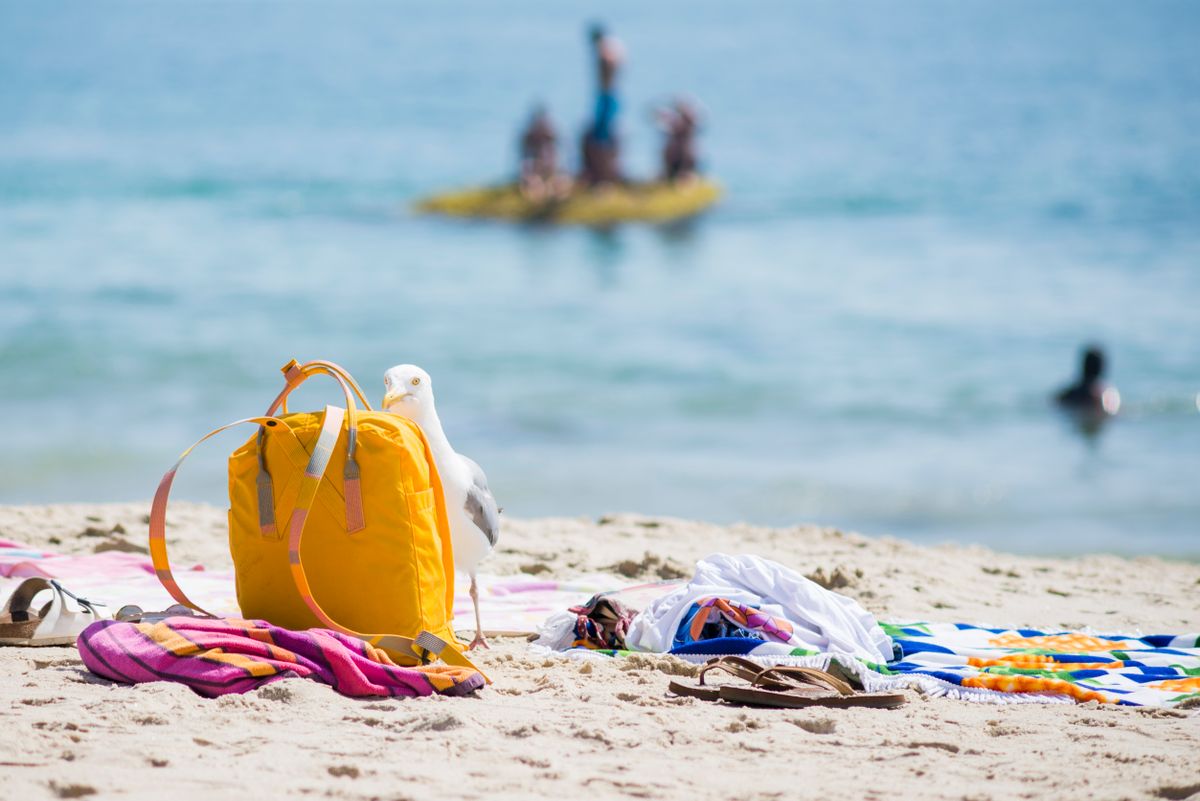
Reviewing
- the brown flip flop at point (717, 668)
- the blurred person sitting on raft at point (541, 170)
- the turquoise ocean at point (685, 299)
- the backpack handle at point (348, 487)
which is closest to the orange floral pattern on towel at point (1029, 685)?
the brown flip flop at point (717, 668)

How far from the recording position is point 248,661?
392 cm

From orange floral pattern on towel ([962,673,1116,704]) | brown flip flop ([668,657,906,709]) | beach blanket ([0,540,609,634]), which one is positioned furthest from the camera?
beach blanket ([0,540,609,634])

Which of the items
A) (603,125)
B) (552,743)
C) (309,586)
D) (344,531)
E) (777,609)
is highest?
(603,125)

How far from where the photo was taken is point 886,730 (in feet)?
12.6

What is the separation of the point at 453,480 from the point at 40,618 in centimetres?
148

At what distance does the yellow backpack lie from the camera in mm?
4047

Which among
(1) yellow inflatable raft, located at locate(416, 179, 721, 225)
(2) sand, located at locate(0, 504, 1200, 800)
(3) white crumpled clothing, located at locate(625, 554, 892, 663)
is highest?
(1) yellow inflatable raft, located at locate(416, 179, 721, 225)

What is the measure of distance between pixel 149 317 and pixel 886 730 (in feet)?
42.6

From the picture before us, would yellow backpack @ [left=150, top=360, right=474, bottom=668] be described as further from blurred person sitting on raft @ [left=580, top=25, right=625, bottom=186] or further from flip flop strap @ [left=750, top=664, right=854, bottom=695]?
blurred person sitting on raft @ [left=580, top=25, right=625, bottom=186]

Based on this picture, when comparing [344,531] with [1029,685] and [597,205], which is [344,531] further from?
[597,205]

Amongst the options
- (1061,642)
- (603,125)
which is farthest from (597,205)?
(1061,642)

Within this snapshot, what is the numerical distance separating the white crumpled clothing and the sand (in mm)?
251

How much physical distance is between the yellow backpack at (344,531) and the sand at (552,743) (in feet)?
0.94

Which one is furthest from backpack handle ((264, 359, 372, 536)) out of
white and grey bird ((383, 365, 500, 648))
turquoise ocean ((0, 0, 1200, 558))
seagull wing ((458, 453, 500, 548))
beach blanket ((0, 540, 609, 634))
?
turquoise ocean ((0, 0, 1200, 558))
